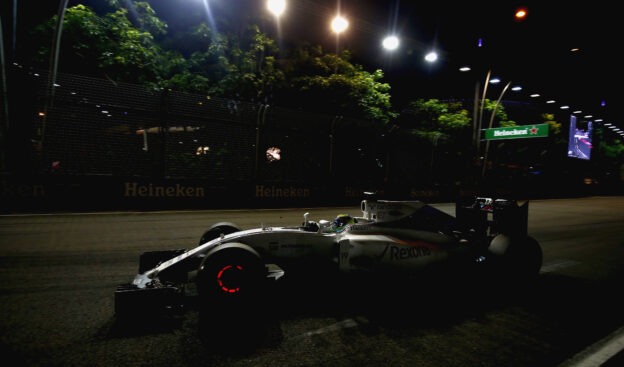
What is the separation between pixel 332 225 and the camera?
4293 mm

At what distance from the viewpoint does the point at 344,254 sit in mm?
3711

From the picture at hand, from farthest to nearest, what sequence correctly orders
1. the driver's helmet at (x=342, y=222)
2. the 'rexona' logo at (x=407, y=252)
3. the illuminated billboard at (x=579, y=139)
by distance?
the illuminated billboard at (x=579, y=139), the driver's helmet at (x=342, y=222), the 'rexona' logo at (x=407, y=252)

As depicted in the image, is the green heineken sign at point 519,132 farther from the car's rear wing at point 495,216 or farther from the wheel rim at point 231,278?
the wheel rim at point 231,278

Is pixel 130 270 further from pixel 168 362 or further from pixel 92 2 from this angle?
pixel 92 2

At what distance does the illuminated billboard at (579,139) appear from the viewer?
35781 mm

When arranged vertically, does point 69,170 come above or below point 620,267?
above

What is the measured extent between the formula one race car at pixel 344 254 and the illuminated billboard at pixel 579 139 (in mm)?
39685

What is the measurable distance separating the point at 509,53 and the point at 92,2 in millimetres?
19673

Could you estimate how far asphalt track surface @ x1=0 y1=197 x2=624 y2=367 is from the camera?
2662mm

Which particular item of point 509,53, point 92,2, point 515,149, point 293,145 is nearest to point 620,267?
point 293,145

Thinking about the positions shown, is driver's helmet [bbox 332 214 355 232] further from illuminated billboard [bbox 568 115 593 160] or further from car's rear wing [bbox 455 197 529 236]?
illuminated billboard [bbox 568 115 593 160]

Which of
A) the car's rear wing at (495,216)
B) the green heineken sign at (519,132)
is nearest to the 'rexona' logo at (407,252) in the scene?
the car's rear wing at (495,216)

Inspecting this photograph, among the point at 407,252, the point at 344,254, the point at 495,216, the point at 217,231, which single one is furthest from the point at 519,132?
the point at 217,231

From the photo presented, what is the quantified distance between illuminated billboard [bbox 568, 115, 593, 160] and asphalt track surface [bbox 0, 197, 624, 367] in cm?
3822
